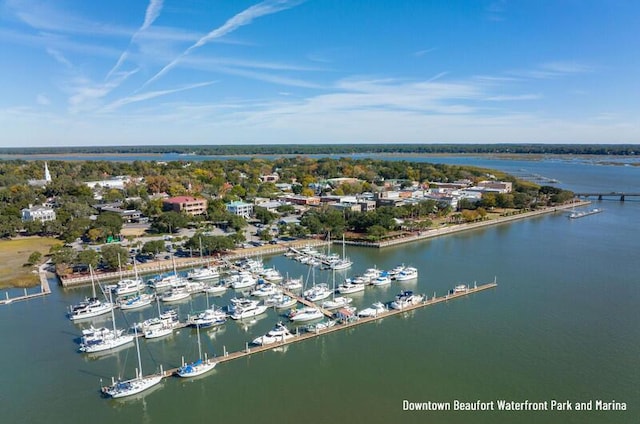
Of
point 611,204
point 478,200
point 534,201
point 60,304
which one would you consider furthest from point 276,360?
point 611,204

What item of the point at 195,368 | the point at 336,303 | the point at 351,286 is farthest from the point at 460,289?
the point at 195,368

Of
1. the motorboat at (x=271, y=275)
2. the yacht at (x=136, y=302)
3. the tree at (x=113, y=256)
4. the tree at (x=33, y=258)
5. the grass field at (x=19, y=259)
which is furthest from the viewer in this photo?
the tree at (x=33, y=258)

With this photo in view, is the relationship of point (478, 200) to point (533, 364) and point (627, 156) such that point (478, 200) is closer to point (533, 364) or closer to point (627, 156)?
point (533, 364)

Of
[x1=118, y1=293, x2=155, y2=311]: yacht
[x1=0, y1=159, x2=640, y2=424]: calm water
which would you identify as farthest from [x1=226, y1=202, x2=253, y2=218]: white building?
[x1=118, y1=293, x2=155, y2=311]: yacht

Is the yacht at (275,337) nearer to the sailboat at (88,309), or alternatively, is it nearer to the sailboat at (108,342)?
the sailboat at (108,342)

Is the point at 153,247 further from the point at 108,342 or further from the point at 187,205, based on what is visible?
the point at 187,205

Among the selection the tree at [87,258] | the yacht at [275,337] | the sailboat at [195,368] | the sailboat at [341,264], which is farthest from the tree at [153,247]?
the sailboat at [195,368]

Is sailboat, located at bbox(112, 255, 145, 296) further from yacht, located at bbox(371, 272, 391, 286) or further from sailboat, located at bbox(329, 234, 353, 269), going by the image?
yacht, located at bbox(371, 272, 391, 286)
